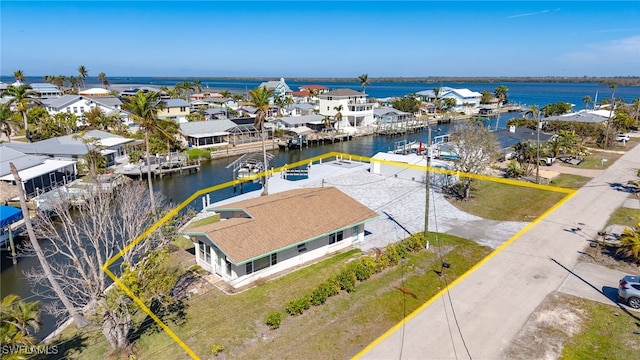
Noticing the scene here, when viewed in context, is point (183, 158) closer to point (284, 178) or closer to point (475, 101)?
point (284, 178)

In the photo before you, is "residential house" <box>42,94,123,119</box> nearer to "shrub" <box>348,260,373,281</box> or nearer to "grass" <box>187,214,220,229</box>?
"grass" <box>187,214,220,229</box>

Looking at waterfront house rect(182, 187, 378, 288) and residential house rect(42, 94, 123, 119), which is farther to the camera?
residential house rect(42, 94, 123, 119)

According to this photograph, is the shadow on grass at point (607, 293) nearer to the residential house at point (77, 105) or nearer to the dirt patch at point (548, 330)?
the dirt patch at point (548, 330)

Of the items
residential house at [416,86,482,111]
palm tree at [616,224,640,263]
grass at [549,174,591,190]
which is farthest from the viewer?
residential house at [416,86,482,111]

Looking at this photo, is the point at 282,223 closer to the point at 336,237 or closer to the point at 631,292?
the point at 336,237

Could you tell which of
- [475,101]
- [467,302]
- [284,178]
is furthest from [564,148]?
[475,101]

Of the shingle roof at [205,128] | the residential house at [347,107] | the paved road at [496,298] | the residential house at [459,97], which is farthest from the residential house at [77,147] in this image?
the residential house at [459,97]

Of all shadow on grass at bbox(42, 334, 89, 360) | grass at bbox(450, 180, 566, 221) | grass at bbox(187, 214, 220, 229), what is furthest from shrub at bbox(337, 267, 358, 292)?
grass at bbox(450, 180, 566, 221)
